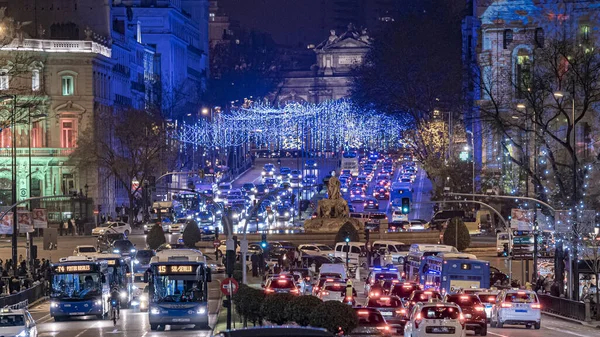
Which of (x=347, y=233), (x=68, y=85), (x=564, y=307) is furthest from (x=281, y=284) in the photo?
(x=68, y=85)

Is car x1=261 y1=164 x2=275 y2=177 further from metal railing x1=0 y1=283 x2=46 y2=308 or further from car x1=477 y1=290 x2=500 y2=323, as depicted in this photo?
car x1=477 y1=290 x2=500 y2=323

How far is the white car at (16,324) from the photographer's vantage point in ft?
131

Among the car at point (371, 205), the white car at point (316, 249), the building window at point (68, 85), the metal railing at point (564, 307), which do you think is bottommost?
the metal railing at point (564, 307)

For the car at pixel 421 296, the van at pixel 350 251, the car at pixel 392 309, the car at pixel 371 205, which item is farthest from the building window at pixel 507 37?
the car at pixel 392 309

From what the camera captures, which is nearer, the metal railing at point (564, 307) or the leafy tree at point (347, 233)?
the metal railing at point (564, 307)

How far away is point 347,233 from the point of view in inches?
3570

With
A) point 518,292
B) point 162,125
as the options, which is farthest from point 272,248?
point 162,125

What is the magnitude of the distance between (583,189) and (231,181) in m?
89.4

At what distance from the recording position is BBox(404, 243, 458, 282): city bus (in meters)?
68.4

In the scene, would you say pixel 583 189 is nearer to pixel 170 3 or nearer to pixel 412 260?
pixel 412 260

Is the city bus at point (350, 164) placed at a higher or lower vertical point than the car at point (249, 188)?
higher

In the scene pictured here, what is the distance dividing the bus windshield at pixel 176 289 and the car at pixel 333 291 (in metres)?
4.56

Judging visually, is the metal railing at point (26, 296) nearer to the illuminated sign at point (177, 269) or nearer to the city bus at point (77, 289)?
the city bus at point (77, 289)

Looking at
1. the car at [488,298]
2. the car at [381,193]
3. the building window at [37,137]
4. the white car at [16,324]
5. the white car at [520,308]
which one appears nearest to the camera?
the white car at [16,324]
